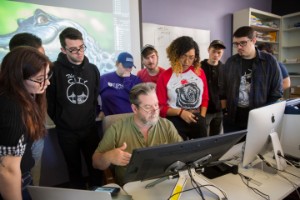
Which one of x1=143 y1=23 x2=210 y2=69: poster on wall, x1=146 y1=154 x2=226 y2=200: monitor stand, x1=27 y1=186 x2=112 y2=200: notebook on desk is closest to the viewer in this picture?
x1=27 y1=186 x2=112 y2=200: notebook on desk

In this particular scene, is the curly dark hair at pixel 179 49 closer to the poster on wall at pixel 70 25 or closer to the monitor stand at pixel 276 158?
the monitor stand at pixel 276 158

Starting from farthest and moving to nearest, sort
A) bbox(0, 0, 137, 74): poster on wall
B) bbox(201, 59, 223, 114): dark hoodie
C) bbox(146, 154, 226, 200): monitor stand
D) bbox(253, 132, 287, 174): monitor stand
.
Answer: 1. bbox(201, 59, 223, 114): dark hoodie
2. bbox(0, 0, 137, 74): poster on wall
3. bbox(253, 132, 287, 174): monitor stand
4. bbox(146, 154, 226, 200): monitor stand

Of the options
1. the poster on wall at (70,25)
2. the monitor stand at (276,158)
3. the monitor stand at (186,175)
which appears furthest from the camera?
the poster on wall at (70,25)

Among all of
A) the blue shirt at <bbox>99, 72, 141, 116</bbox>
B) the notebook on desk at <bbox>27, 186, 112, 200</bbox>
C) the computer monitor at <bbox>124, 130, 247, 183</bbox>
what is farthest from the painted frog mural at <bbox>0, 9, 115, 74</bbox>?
the computer monitor at <bbox>124, 130, 247, 183</bbox>

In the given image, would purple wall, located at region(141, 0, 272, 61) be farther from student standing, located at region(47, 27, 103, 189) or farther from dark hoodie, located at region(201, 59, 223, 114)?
student standing, located at region(47, 27, 103, 189)

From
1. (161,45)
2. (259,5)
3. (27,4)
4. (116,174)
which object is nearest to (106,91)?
(116,174)

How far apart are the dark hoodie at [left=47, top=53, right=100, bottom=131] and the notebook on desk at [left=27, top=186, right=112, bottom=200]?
93cm

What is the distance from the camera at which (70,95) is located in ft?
5.94

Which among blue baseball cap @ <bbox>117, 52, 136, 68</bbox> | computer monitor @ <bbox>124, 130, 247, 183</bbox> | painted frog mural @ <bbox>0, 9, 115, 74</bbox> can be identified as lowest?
computer monitor @ <bbox>124, 130, 247, 183</bbox>

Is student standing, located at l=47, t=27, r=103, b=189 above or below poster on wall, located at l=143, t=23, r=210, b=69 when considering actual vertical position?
below

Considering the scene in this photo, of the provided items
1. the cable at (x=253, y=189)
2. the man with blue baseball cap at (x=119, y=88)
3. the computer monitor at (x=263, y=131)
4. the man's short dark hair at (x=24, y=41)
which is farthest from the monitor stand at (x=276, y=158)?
the man's short dark hair at (x=24, y=41)

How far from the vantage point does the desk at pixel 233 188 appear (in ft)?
3.67

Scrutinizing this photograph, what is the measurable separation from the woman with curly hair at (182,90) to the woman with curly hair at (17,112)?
106 cm

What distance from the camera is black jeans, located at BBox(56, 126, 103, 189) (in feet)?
6.21
